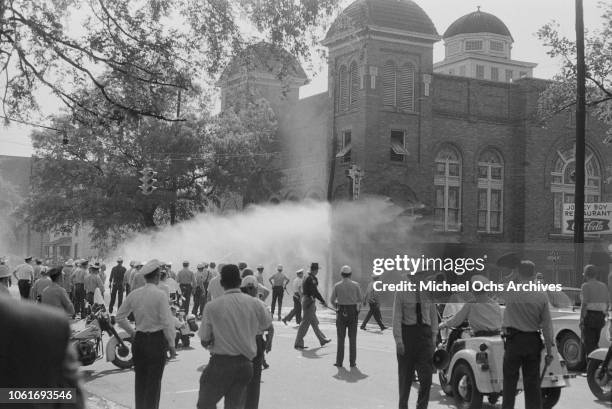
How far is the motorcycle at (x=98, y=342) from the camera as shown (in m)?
13.2

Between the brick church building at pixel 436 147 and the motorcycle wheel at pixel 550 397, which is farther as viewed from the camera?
the brick church building at pixel 436 147

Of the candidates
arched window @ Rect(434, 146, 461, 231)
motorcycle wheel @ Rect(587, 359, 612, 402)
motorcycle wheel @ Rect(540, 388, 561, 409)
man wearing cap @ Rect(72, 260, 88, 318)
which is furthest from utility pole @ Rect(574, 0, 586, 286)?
arched window @ Rect(434, 146, 461, 231)

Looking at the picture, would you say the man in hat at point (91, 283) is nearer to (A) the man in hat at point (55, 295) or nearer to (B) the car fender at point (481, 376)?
(A) the man in hat at point (55, 295)

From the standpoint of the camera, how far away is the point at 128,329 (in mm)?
8242

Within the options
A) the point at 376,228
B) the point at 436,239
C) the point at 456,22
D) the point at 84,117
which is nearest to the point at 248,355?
the point at 84,117

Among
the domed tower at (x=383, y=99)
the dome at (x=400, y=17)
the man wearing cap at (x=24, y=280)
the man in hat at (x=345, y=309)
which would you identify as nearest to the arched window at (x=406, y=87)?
the domed tower at (x=383, y=99)

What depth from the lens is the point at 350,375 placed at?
1332 cm

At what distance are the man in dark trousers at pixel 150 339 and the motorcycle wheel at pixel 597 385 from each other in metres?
5.91

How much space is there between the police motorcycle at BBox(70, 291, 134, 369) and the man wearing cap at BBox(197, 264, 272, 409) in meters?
6.35

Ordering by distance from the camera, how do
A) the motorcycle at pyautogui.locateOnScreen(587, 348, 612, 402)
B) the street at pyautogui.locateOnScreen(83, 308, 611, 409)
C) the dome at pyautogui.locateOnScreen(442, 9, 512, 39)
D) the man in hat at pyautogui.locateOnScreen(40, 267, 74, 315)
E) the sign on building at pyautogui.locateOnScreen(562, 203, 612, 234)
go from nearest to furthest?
the motorcycle at pyautogui.locateOnScreen(587, 348, 612, 402)
the street at pyautogui.locateOnScreen(83, 308, 611, 409)
the man in hat at pyautogui.locateOnScreen(40, 267, 74, 315)
the sign on building at pyautogui.locateOnScreen(562, 203, 612, 234)
the dome at pyautogui.locateOnScreen(442, 9, 512, 39)

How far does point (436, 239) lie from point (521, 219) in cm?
558

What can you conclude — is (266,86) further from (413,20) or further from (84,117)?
(84,117)

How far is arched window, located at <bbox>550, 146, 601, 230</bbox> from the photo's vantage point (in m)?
42.0

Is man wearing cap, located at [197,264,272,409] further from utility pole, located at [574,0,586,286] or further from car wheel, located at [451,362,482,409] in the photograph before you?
utility pole, located at [574,0,586,286]
